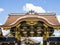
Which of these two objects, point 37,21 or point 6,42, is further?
point 6,42

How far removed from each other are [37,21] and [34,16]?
48 cm

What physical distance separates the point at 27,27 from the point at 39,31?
1.36 meters

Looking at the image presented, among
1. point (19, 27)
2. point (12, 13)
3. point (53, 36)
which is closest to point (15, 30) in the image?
point (19, 27)

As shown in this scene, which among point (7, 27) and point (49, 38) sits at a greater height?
point (7, 27)

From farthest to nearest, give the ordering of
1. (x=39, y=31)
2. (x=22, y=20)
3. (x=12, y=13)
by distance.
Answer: (x=12, y=13) < (x=39, y=31) < (x=22, y=20)

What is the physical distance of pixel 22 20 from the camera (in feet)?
57.5

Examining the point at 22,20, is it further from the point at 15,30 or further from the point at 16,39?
the point at 16,39

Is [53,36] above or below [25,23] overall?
below

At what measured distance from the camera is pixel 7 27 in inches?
690

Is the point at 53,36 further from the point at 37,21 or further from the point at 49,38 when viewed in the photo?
the point at 37,21

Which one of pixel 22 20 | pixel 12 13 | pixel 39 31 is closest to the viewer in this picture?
pixel 22 20

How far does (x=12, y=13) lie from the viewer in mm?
20844

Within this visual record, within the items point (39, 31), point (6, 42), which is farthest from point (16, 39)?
point (39, 31)

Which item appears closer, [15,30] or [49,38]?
[15,30]
